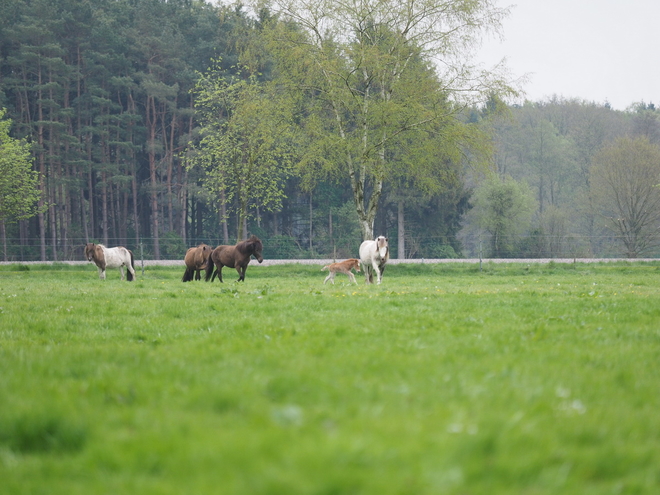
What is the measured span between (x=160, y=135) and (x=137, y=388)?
195 ft

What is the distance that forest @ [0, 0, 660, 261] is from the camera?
1208 inches

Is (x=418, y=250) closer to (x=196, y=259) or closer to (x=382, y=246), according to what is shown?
(x=196, y=259)

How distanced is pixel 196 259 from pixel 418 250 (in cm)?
3525

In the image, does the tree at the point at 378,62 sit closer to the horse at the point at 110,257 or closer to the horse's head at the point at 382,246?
the horse's head at the point at 382,246

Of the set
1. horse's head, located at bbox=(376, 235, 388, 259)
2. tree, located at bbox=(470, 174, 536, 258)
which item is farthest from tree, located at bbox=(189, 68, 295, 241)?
tree, located at bbox=(470, 174, 536, 258)

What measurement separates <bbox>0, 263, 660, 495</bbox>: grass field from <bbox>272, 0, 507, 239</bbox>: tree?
912 inches

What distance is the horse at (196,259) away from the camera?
23.6 meters

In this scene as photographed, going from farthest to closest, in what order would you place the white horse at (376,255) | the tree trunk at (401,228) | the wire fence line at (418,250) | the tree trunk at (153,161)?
the tree trunk at (401,228) → the tree trunk at (153,161) → the wire fence line at (418,250) → the white horse at (376,255)

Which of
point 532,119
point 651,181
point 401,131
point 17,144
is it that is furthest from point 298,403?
point 532,119

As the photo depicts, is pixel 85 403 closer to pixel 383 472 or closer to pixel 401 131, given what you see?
pixel 383 472

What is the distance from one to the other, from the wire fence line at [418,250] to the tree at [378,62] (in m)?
16.5

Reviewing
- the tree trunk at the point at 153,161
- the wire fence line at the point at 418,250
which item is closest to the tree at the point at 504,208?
the wire fence line at the point at 418,250

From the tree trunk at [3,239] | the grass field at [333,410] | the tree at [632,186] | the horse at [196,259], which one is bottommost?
the grass field at [333,410]

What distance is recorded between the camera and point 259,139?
35.7 m
